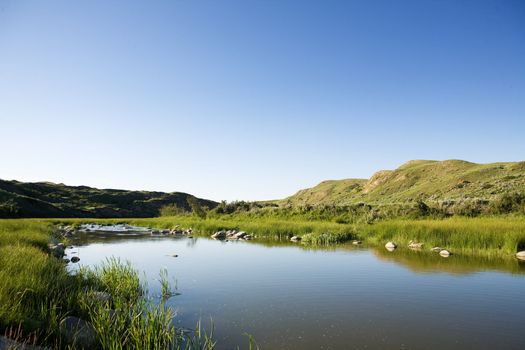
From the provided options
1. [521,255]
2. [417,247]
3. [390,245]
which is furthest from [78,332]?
[417,247]

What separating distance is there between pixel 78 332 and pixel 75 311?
5.59 feet

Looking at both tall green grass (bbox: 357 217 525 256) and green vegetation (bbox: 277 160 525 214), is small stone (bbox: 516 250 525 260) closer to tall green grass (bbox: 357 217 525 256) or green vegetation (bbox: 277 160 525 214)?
tall green grass (bbox: 357 217 525 256)

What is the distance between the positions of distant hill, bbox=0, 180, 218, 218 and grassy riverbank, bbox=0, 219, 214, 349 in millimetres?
64914

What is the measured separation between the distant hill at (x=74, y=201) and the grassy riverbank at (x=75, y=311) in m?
64.9

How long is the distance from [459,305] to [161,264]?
39.9ft

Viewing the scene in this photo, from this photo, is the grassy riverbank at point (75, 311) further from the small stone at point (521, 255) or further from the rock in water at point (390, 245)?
the small stone at point (521, 255)

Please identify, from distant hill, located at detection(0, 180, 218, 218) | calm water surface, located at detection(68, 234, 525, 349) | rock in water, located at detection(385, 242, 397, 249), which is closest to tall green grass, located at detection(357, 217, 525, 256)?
rock in water, located at detection(385, 242, 397, 249)

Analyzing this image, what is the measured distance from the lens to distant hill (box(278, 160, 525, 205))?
4869 centimetres

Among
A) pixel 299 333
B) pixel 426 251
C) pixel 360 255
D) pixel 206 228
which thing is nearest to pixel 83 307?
pixel 299 333

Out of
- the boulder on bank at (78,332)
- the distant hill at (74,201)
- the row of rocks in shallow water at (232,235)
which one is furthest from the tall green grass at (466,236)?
the distant hill at (74,201)

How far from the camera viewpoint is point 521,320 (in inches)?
331

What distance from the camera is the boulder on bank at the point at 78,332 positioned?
595cm

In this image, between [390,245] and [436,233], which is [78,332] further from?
[436,233]

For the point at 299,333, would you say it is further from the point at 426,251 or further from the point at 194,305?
the point at 426,251
